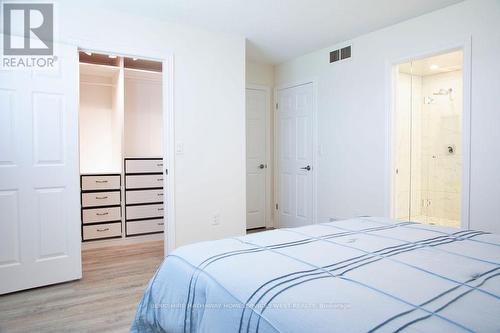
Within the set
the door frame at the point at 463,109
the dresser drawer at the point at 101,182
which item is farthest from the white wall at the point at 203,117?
the door frame at the point at 463,109

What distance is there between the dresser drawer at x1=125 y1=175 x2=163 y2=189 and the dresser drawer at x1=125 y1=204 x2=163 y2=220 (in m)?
0.27

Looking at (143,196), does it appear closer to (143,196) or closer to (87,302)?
(143,196)

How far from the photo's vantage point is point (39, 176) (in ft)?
9.11

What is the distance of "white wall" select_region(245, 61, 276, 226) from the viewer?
193 inches

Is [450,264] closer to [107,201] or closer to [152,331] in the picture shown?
[152,331]

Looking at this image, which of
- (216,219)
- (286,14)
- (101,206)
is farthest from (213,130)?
(101,206)

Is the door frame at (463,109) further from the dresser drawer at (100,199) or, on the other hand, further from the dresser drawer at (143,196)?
the dresser drawer at (100,199)

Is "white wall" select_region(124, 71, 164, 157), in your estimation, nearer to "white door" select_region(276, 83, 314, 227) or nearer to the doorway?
the doorway

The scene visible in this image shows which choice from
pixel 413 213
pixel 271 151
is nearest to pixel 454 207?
pixel 413 213

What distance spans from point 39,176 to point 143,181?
1618 millimetres

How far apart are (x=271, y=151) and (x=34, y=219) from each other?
325 centimetres

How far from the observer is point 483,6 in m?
2.79

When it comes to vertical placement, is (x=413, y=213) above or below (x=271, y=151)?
below

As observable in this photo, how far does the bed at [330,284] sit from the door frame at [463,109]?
4.40 feet
